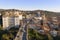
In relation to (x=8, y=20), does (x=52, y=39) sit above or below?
below

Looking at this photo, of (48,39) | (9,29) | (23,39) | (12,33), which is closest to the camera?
(23,39)

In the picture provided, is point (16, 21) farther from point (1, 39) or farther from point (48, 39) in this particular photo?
point (48, 39)

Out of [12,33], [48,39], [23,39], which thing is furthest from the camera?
[12,33]

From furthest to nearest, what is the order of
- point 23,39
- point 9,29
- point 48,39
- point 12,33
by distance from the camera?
point 9,29 < point 12,33 < point 48,39 < point 23,39

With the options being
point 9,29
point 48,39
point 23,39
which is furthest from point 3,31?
point 48,39

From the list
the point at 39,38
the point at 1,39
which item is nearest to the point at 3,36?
the point at 1,39

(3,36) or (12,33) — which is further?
(12,33)

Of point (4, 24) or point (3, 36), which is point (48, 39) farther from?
point (4, 24)

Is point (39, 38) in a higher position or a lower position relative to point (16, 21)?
lower

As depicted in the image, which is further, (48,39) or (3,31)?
(3,31)
